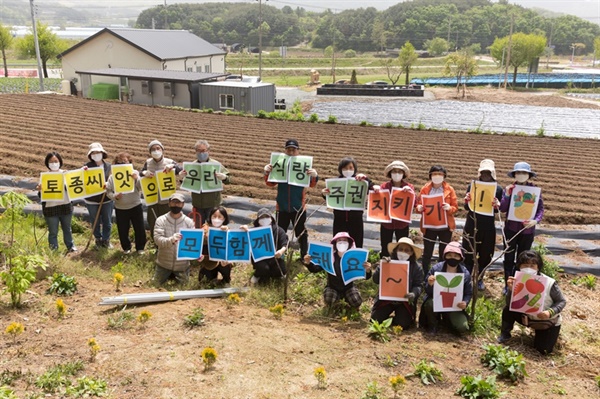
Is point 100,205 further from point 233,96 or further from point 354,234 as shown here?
point 233,96

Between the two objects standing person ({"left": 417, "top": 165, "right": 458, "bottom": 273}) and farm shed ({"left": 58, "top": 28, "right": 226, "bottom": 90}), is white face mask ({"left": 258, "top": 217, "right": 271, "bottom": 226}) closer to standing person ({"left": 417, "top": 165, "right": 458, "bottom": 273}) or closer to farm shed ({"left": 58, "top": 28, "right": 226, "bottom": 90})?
standing person ({"left": 417, "top": 165, "right": 458, "bottom": 273})

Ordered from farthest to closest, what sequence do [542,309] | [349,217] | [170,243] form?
[349,217] < [170,243] < [542,309]

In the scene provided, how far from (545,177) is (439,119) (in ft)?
55.6

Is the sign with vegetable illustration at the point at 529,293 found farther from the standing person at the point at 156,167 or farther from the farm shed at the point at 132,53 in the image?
the farm shed at the point at 132,53

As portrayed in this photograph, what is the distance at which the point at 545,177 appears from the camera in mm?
13648

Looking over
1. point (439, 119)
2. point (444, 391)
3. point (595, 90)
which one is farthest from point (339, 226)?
→ point (595, 90)

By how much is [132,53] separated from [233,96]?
15.6 meters

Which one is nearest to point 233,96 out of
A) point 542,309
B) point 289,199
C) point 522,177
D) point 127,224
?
point 127,224

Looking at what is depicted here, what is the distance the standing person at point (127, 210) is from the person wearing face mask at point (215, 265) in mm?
1463

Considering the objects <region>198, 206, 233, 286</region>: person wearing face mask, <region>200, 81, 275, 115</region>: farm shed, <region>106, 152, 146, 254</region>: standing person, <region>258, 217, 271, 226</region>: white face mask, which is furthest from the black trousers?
<region>200, 81, 275, 115</region>: farm shed

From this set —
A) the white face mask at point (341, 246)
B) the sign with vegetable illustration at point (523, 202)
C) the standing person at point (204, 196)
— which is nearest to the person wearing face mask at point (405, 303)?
the white face mask at point (341, 246)

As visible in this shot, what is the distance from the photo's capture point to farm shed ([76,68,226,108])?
3103 centimetres

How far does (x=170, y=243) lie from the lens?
7.13m

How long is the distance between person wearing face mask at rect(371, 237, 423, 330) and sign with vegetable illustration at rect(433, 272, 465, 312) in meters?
0.24
